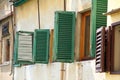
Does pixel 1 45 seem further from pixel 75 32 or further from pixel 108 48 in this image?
pixel 108 48

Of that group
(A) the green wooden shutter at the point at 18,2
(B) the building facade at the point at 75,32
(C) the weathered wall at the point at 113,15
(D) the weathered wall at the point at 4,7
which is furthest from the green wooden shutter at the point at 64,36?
(D) the weathered wall at the point at 4,7

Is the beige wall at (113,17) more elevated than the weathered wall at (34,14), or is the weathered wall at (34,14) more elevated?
the weathered wall at (34,14)

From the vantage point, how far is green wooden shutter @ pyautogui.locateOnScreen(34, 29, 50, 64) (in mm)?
13547

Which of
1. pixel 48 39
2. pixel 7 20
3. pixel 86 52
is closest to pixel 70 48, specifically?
pixel 86 52

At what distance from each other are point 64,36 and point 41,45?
2037 mm

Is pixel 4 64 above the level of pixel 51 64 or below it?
below

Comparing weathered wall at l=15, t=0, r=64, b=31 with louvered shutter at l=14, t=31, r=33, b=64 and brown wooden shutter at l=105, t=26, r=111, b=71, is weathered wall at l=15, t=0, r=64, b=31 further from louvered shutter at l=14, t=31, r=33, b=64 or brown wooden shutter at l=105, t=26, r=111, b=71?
brown wooden shutter at l=105, t=26, r=111, b=71

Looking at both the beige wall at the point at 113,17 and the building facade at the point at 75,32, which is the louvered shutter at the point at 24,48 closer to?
the building facade at the point at 75,32

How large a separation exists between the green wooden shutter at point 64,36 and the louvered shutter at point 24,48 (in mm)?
3137

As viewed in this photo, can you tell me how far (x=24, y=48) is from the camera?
15.0 meters

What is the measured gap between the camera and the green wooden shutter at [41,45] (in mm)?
13547

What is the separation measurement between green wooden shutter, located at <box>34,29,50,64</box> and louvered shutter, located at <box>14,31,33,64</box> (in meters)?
1.00

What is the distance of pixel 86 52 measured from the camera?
11484 millimetres

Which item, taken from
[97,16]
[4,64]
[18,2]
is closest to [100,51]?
[97,16]
